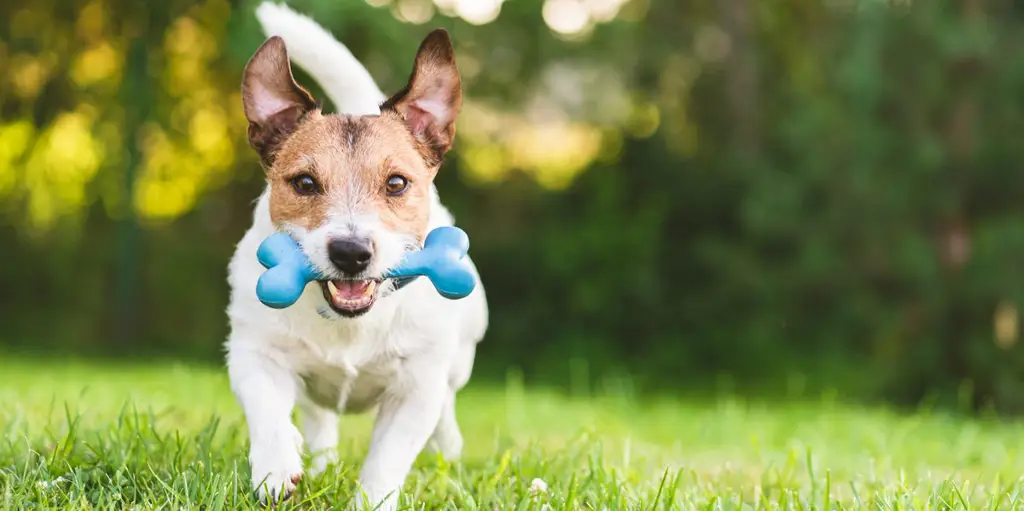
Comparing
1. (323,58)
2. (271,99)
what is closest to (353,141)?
(271,99)

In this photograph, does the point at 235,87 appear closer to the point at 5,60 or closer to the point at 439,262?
the point at 5,60

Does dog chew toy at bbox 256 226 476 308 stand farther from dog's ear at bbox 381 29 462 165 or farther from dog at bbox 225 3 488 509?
dog's ear at bbox 381 29 462 165

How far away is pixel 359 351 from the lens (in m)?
3.37

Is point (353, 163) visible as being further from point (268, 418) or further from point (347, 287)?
point (268, 418)

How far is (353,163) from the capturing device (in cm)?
338

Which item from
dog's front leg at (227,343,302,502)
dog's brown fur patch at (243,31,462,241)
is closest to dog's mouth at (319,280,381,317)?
dog's brown fur patch at (243,31,462,241)

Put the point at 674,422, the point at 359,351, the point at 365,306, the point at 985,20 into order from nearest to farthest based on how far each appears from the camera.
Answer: the point at 365,306
the point at 359,351
the point at 674,422
the point at 985,20

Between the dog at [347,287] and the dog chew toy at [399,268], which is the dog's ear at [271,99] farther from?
the dog chew toy at [399,268]

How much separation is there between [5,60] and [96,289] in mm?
3477

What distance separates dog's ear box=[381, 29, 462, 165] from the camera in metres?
3.59

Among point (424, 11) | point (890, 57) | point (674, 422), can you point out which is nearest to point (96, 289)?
point (424, 11)

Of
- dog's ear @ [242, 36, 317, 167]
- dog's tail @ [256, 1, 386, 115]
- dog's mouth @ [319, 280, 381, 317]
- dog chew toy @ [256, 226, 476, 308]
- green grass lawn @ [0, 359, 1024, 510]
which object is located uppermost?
dog's tail @ [256, 1, 386, 115]

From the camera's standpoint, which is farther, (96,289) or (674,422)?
(96,289)

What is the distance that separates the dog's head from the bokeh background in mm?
6145
